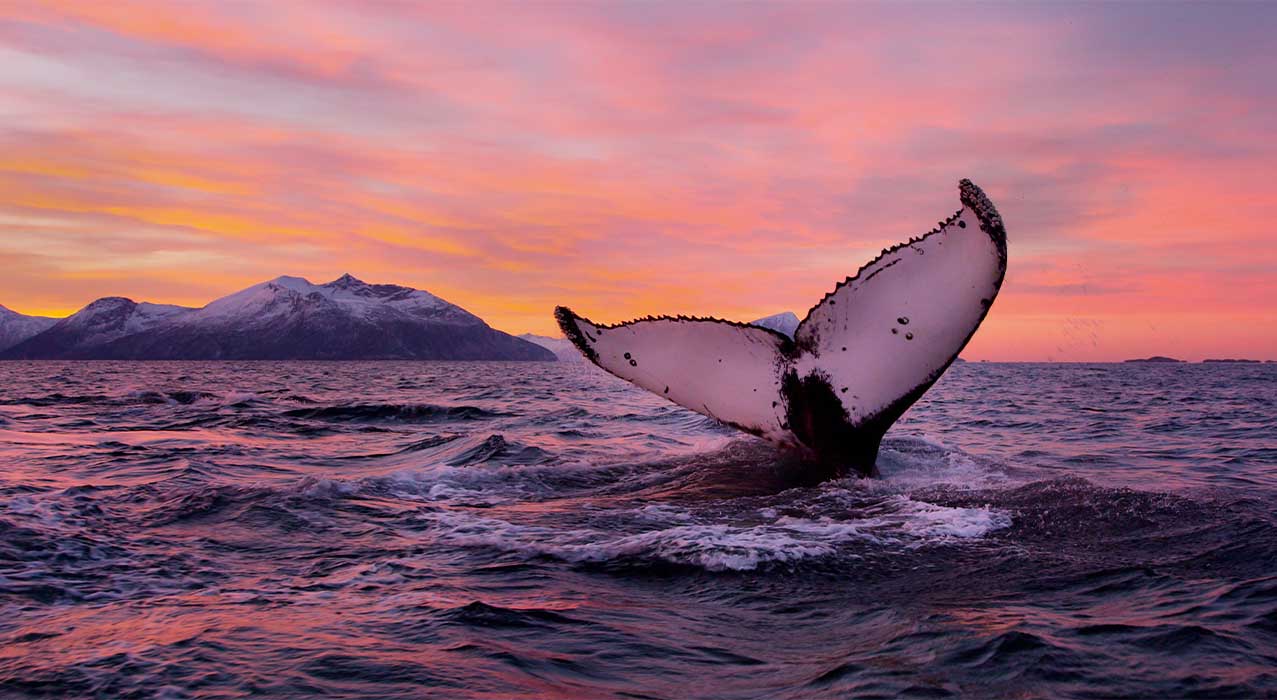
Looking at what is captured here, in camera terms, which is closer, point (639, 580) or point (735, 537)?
point (639, 580)

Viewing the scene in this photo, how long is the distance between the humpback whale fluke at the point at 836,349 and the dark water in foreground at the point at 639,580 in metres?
0.76

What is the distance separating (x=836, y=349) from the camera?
6.23m

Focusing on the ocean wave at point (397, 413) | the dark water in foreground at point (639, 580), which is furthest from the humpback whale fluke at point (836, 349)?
the ocean wave at point (397, 413)

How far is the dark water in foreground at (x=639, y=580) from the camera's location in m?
3.57

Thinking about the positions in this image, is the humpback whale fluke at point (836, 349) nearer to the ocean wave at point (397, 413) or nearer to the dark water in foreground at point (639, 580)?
the dark water in foreground at point (639, 580)

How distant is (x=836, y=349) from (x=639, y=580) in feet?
7.17

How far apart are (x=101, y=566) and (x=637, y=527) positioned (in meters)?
3.32

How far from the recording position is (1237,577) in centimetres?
485

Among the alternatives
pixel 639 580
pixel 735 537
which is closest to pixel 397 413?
pixel 735 537

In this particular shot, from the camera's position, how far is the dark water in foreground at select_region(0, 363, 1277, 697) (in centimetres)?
357

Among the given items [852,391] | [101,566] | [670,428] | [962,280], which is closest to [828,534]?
[852,391]

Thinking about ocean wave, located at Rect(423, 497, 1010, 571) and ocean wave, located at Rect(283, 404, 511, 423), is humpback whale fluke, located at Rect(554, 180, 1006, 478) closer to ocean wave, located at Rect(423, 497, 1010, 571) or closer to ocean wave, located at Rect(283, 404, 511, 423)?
ocean wave, located at Rect(423, 497, 1010, 571)

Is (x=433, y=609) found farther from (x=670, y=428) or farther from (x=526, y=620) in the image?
(x=670, y=428)

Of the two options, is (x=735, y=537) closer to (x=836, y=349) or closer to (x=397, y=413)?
A: (x=836, y=349)
